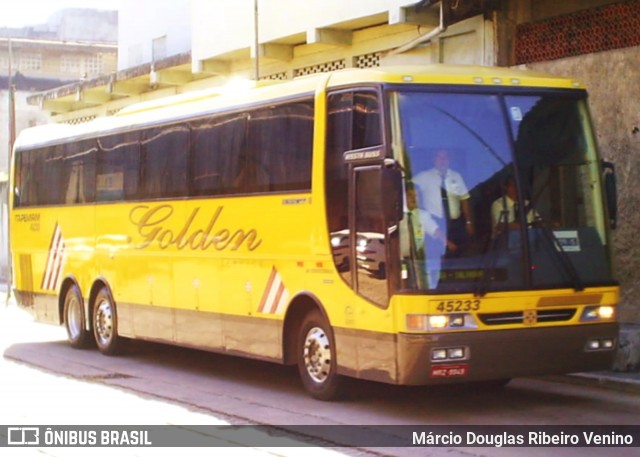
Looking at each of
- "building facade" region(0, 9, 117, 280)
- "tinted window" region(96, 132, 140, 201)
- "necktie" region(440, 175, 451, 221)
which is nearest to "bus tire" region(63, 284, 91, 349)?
"tinted window" region(96, 132, 140, 201)

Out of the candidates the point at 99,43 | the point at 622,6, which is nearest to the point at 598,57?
the point at 622,6

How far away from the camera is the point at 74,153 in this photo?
1933 centimetres

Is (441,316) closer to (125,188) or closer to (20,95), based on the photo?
(125,188)

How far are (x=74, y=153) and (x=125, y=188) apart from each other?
2.33m

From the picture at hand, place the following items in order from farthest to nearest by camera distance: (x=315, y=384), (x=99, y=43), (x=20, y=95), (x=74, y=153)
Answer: (x=99, y=43) → (x=20, y=95) → (x=74, y=153) → (x=315, y=384)

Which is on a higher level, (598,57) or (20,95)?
(20,95)

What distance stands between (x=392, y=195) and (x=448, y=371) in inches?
61.7

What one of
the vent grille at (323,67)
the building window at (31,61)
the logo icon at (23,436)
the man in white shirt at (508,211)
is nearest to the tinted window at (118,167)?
the vent grille at (323,67)

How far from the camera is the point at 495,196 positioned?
1155 centimetres

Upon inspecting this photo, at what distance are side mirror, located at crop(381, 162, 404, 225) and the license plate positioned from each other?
1300 millimetres

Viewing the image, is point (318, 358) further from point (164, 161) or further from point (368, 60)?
point (368, 60)

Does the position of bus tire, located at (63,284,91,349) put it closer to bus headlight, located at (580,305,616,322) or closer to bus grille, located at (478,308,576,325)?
bus grille, located at (478,308,576,325)

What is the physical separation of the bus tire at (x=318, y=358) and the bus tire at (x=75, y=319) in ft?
21.2

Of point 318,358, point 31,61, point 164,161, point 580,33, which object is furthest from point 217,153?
point 31,61
